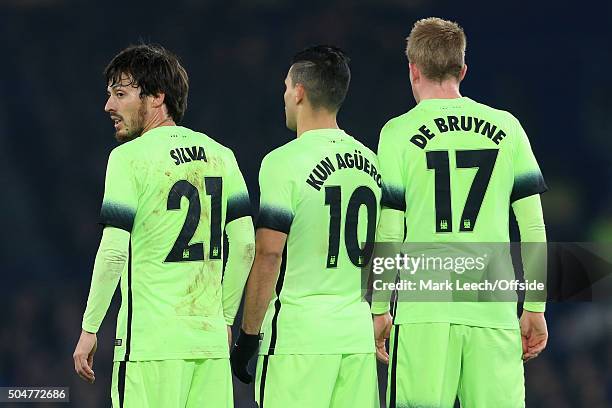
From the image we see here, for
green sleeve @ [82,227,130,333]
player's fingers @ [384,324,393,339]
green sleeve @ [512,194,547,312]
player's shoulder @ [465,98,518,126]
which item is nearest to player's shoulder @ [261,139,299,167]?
green sleeve @ [82,227,130,333]

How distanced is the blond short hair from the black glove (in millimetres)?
1621

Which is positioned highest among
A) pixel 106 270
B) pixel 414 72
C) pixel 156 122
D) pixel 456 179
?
pixel 414 72

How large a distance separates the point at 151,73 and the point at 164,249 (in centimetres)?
89

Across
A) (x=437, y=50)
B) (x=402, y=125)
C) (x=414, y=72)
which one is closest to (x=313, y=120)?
(x=402, y=125)

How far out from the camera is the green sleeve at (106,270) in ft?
17.5

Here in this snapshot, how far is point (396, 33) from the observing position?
1362cm

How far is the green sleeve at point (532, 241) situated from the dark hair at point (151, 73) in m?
1.80

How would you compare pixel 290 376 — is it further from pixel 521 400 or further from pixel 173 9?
pixel 173 9

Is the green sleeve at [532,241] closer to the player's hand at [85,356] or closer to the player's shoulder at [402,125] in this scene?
the player's shoulder at [402,125]

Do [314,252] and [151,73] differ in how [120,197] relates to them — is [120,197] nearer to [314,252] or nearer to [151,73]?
[151,73]

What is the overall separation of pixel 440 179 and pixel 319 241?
0.70 m

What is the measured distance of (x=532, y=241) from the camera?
5.93 metres

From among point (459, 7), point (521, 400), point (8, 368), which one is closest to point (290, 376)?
point (521, 400)

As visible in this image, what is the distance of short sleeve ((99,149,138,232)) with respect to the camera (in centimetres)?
536
